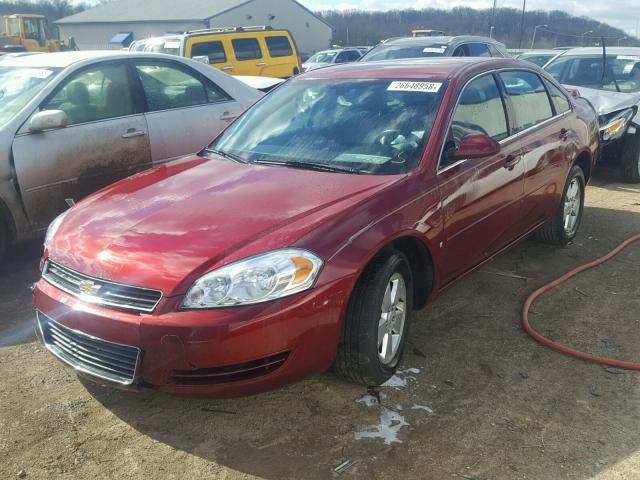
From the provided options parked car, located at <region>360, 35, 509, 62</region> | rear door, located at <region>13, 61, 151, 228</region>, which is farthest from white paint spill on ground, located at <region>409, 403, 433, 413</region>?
parked car, located at <region>360, 35, 509, 62</region>

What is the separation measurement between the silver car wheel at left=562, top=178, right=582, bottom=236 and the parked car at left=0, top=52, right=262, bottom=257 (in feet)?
10.6

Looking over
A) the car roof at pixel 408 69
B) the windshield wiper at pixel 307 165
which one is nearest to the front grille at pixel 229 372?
the windshield wiper at pixel 307 165

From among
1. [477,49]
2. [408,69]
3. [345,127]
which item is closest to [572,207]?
[408,69]

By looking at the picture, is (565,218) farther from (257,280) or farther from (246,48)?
(246,48)

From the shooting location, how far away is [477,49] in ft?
32.1

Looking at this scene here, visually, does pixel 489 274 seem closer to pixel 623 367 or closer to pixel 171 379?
pixel 623 367

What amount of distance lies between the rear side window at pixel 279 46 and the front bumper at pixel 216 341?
1296 cm

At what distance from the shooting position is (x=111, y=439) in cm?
283

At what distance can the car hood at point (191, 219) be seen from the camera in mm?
2703

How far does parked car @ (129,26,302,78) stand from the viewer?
45.0 feet

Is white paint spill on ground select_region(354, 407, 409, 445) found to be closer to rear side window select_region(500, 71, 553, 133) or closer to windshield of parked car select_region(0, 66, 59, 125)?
rear side window select_region(500, 71, 553, 133)

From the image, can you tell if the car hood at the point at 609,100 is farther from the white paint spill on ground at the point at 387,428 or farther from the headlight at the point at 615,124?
the white paint spill on ground at the point at 387,428

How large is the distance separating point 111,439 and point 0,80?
3.78m

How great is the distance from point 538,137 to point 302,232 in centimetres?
246
